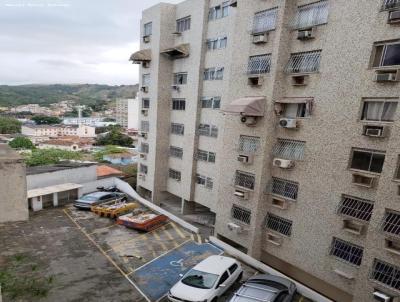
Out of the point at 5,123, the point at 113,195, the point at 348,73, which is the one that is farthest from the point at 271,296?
the point at 5,123

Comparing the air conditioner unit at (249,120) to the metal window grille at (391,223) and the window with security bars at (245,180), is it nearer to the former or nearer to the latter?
the window with security bars at (245,180)

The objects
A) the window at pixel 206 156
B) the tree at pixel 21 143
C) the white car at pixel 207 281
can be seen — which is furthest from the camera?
the tree at pixel 21 143

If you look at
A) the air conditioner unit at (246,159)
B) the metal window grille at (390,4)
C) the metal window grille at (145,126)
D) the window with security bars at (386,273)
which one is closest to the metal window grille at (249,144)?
the air conditioner unit at (246,159)

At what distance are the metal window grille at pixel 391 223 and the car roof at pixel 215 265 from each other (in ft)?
21.9

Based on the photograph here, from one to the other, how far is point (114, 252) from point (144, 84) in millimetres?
15309

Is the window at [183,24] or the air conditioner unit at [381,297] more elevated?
the window at [183,24]

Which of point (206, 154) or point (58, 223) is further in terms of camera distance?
point (206, 154)

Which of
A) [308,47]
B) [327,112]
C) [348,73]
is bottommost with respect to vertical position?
[327,112]

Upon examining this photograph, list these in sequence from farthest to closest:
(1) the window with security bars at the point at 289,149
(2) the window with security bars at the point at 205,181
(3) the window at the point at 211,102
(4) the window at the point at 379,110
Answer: (2) the window with security bars at the point at 205,181
(3) the window at the point at 211,102
(1) the window with security bars at the point at 289,149
(4) the window at the point at 379,110

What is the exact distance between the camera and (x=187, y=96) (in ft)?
78.0

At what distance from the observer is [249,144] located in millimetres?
16531

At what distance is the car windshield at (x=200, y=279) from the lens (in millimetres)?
12656

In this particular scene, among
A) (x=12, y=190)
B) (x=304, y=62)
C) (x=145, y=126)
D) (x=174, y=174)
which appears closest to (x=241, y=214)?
(x=304, y=62)

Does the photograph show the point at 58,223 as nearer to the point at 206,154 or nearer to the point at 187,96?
the point at 206,154
